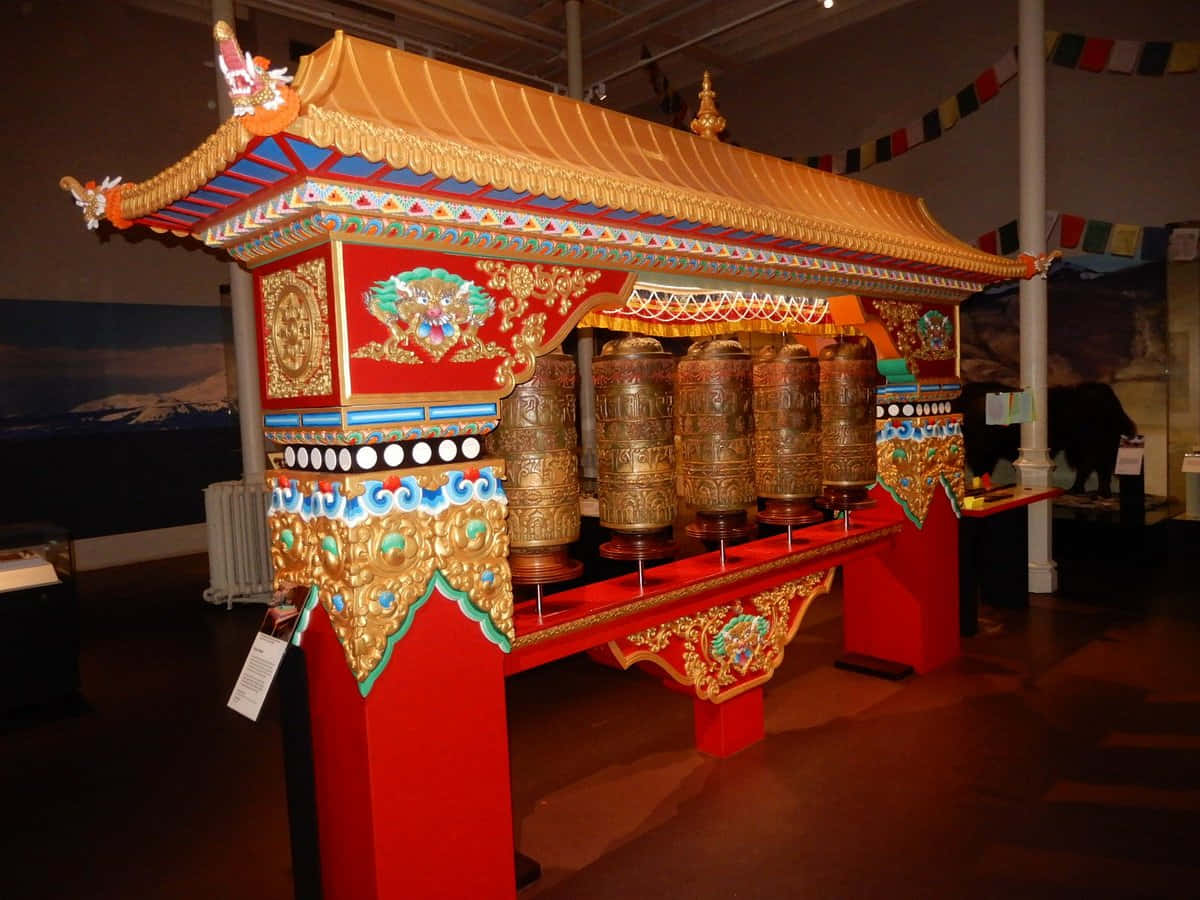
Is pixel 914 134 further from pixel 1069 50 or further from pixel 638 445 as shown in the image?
pixel 638 445

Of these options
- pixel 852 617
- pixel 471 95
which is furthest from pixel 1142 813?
pixel 471 95

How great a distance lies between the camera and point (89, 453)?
8508 mm

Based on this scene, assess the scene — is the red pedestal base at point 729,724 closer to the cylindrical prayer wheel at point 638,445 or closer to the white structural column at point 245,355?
the cylindrical prayer wheel at point 638,445

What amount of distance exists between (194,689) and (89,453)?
16.9ft

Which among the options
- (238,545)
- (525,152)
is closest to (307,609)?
(525,152)

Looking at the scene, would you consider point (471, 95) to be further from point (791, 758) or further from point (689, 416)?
point (791, 758)

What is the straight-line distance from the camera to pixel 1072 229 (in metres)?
7.03

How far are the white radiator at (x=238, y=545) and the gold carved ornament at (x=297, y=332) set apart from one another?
14.9ft

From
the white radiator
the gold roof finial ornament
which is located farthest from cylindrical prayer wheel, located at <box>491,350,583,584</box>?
the white radiator

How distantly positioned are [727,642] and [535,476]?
1.20 m

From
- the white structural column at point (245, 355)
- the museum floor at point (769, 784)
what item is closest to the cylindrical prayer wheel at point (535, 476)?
the museum floor at point (769, 784)

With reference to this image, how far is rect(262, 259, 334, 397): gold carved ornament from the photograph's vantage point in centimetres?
203

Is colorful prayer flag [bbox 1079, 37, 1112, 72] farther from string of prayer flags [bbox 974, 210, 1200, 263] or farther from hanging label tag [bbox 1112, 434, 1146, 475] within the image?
hanging label tag [bbox 1112, 434, 1146, 475]

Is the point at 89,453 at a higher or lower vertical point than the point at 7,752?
higher
